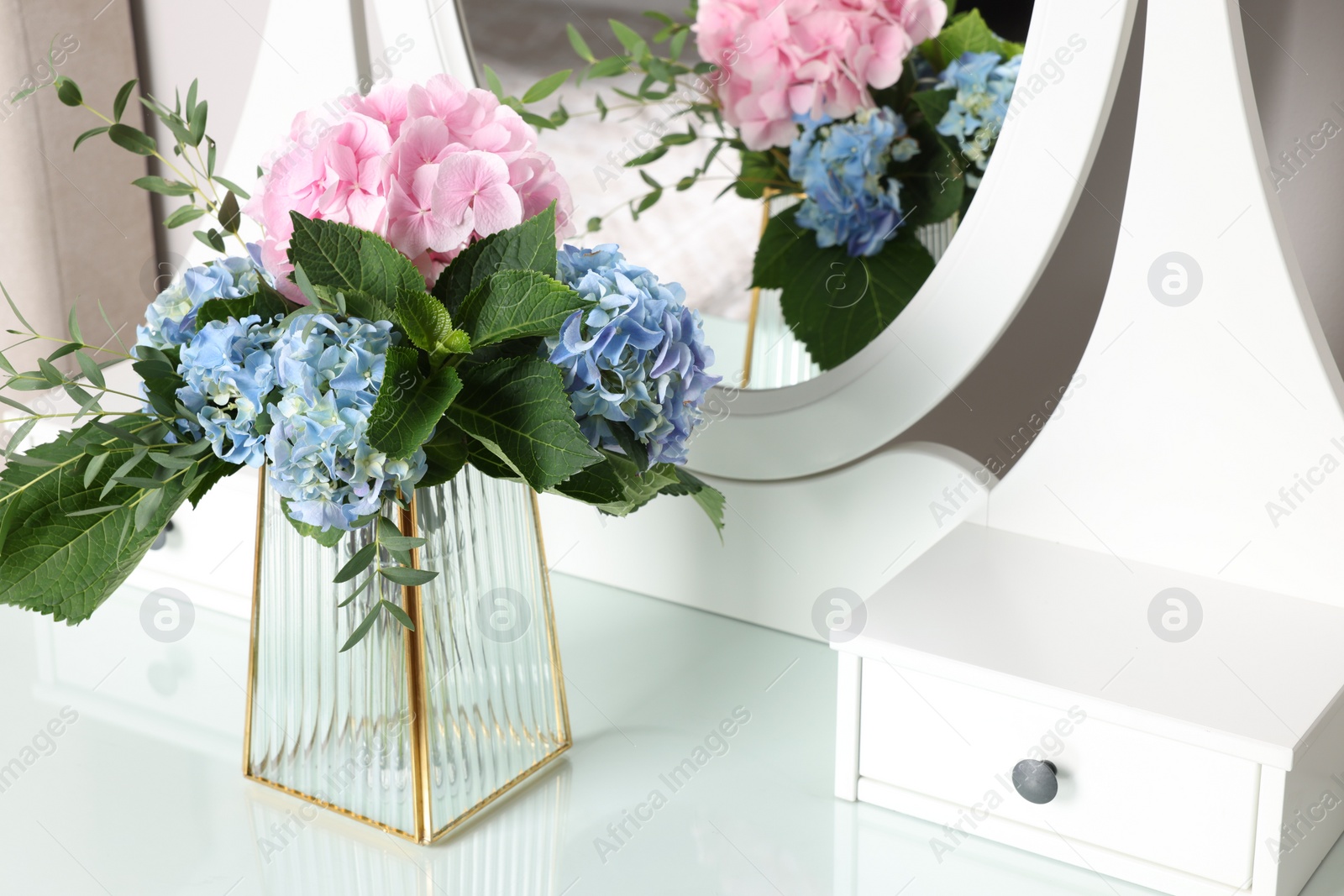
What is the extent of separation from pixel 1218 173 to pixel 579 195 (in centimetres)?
41

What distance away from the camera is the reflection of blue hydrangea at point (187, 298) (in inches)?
22.4

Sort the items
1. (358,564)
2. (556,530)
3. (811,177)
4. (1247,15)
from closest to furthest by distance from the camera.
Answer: (358,564)
(1247,15)
(811,177)
(556,530)

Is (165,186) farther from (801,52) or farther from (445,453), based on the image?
(801,52)

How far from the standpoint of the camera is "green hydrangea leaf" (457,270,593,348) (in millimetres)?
523

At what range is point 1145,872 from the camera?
0.60 meters

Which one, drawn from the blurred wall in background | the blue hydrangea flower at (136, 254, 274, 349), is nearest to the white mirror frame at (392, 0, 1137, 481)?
the blue hydrangea flower at (136, 254, 274, 349)

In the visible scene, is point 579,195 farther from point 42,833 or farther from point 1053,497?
point 42,833

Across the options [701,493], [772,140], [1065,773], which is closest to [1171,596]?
[1065,773]

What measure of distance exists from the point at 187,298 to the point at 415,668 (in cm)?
20

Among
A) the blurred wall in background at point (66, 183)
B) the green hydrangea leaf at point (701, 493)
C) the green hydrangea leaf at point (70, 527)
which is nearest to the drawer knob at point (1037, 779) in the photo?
the green hydrangea leaf at point (701, 493)

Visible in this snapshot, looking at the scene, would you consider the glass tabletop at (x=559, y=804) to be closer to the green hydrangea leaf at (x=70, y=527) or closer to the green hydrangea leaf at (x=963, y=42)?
the green hydrangea leaf at (x=70, y=527)

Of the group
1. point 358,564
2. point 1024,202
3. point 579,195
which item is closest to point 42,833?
point 358,564

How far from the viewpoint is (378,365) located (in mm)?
516

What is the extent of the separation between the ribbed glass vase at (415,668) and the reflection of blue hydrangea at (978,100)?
12.5 inches
